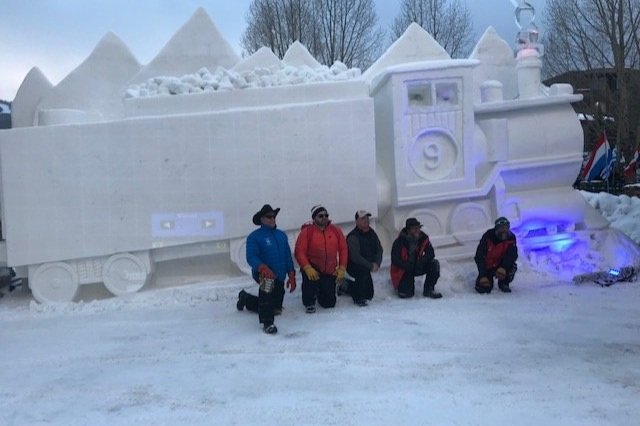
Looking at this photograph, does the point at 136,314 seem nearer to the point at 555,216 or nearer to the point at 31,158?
the point at 31,158

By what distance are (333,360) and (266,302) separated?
1148mm

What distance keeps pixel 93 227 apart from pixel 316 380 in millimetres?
4308

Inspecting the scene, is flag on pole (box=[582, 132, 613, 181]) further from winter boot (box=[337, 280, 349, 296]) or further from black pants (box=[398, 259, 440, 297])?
winter boot (box=[337, 280, 349, 296])

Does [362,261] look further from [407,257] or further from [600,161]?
[600,161]

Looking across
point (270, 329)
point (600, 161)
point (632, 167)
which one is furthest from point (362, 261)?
point (632, 167)

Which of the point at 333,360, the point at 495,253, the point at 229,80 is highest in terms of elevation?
the point at 229,80

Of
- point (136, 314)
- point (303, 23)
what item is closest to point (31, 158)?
point (136, 314)

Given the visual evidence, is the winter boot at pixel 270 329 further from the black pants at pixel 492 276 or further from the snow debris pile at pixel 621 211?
the snow debris pile at pixel 621 211

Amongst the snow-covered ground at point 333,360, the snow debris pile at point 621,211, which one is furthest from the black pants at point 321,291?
the snow debris pile at point 621,211

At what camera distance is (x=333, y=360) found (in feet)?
17.6

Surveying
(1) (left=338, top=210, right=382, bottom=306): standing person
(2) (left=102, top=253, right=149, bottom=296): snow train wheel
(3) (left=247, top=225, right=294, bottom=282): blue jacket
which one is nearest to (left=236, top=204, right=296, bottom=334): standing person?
(3) (left=247, top=225, right=294, bottom=282): blue jacket

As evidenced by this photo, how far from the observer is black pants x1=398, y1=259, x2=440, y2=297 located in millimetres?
7434

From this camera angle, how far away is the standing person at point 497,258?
24.9 ft

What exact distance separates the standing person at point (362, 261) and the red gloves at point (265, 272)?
1213mm
